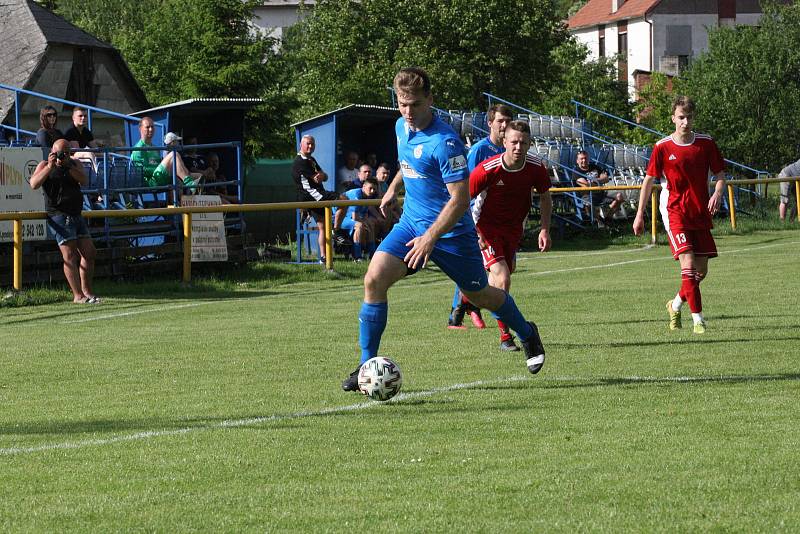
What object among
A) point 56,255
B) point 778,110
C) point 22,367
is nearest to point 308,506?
point 22,367

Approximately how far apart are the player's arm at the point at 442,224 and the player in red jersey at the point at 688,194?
3.95m

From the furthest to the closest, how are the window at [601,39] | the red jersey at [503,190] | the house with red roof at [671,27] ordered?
the window at [601,39], the house with red roof at [671,27], the red jersey at [503,190]

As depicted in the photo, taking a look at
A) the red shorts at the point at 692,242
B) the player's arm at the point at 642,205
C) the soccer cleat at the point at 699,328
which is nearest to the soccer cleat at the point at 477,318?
the player's arm at the point at 642,205

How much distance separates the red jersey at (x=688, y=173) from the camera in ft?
38.5

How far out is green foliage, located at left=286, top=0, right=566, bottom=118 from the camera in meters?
45.8

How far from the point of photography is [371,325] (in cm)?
844

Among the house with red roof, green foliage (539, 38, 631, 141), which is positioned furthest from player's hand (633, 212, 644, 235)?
the house with red roof

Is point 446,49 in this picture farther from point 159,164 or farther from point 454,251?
point 454,251

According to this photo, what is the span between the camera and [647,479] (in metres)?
5.68

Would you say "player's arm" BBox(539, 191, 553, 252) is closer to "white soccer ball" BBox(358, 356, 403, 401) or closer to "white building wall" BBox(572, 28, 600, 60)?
"white soccer ball" BBox(358, 356, 403, 401)

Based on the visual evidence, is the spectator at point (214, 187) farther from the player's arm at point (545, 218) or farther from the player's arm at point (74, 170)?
the player's arm at point (545, 218)

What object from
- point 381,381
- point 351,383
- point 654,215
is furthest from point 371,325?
point 654,215

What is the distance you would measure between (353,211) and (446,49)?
26719mm

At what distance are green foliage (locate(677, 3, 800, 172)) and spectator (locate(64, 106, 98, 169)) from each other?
32098 mm
